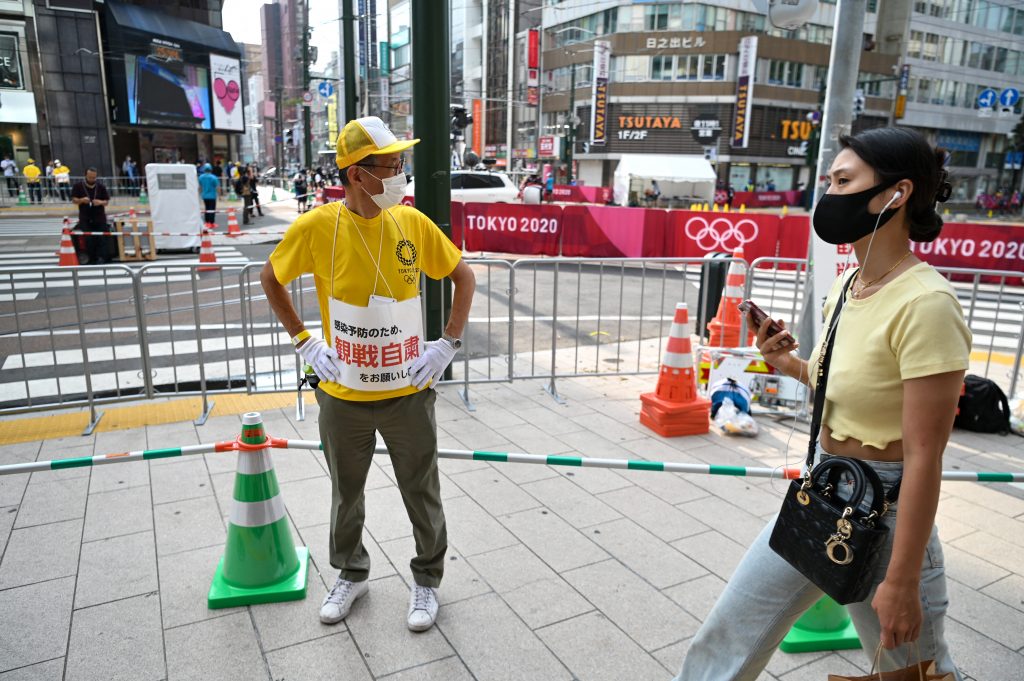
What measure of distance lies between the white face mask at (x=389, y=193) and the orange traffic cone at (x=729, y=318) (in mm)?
5187

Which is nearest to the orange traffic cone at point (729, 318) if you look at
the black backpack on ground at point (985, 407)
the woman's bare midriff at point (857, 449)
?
the black backpack on ground at point (985, 407)

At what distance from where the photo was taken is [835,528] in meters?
1.92

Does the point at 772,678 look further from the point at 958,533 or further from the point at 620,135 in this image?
the point at 620,135

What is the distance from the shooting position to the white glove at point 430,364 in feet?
10.3

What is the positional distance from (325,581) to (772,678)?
7.10 feet

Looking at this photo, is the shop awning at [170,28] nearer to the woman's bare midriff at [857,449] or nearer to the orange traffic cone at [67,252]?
the orange traffic cone at [67,252]

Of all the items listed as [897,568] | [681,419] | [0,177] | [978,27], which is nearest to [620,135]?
[978,27]

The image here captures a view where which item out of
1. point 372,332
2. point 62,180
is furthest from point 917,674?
point 62,180

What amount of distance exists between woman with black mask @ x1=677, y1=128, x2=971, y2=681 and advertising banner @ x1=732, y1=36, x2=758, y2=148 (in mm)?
55123

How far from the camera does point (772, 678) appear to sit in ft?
9.87

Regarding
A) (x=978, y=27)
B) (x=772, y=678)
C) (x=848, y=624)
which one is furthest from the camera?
(x=978, y=27)

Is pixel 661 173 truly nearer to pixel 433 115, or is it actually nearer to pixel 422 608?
pixel 433 115

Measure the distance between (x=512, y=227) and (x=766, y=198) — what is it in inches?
1474

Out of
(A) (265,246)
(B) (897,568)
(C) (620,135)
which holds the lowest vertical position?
(A) (265,246)
